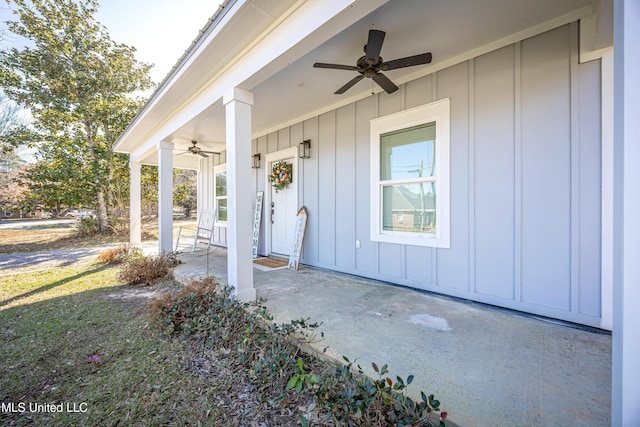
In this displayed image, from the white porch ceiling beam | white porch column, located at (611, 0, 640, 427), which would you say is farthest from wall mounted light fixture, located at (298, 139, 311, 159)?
white porch column, located at (611, 0, 640, 427)

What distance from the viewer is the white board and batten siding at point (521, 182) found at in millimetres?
2197

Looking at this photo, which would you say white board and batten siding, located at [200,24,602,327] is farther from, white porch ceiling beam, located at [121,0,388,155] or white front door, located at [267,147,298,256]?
white front door, located at [267,147,298,256]

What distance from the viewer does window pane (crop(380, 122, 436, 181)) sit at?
10.3 ft

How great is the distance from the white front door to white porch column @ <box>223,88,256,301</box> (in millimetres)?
2017

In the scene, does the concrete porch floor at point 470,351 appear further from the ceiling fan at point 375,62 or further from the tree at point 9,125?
the tree at point 9,125

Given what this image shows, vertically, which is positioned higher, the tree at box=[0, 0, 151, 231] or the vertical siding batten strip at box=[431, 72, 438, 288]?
the tree at box=[0, 0, 151, 231]

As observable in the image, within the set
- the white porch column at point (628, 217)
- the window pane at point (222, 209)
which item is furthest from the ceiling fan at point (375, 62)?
the window pane at point (222, 209)

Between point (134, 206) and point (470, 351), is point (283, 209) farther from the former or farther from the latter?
point (134, 206)

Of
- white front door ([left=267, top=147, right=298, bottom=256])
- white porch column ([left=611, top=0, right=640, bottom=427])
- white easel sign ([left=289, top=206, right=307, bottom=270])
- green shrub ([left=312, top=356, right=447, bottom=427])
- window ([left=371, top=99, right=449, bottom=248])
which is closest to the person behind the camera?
white porch column ([left=611, top=0, right=640, bottom=427])

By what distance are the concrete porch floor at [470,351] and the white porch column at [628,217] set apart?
54 cm

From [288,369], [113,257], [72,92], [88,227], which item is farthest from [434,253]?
[88,227]

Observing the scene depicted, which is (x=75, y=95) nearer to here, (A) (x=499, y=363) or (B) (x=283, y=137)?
(B) (x=283, y=137)

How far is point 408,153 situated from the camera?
3320mm

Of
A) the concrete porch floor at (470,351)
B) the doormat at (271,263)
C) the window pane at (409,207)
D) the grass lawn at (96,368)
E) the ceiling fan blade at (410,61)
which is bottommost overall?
the grass lawn at (96,368)
